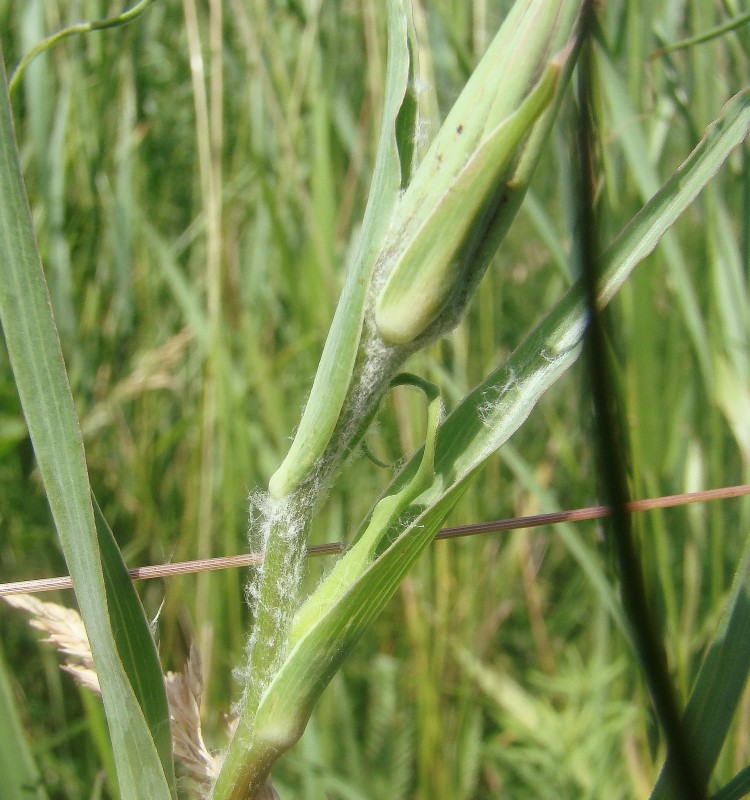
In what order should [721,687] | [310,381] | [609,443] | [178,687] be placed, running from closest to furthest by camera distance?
[609,443]
[721,687]
[178,687]
[310,381]

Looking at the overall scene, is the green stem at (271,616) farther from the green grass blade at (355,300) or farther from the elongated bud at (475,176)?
the elongated bud at (475,176)

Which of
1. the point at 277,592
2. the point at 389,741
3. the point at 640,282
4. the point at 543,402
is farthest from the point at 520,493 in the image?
the point at 277,592

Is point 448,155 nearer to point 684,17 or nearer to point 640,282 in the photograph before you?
point 640,282

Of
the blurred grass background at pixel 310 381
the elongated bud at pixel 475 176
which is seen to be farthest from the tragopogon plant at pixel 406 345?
the blurred grass background at pixel 310 381

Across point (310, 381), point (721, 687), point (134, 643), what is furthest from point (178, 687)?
point (310, 381)

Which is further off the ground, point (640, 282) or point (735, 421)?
point (640, 282)

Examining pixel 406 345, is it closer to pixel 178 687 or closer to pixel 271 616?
pixel 271 616

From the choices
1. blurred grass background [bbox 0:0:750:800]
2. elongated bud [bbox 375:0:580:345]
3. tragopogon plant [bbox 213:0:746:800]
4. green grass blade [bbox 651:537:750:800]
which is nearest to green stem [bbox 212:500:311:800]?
tragopogon plant [bbox 213:0:746:800]

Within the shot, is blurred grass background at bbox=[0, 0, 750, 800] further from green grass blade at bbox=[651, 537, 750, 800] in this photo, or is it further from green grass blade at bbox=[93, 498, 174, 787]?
green grass blade at bbox=[93, 498, 174, 787]
